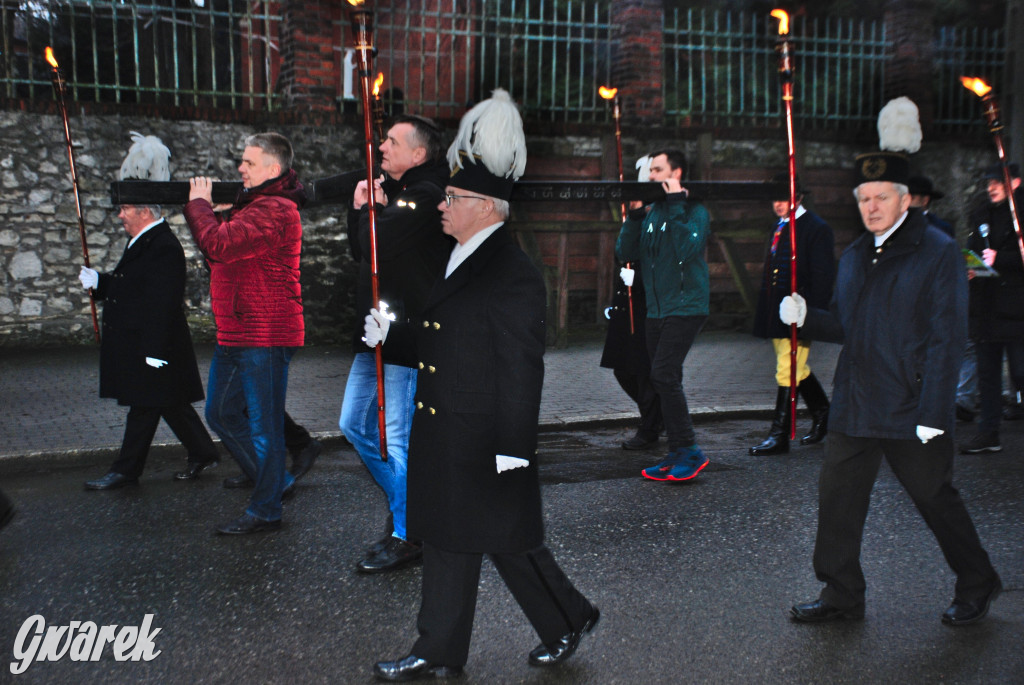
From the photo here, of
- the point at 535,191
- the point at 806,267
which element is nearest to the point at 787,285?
the point at 806,267

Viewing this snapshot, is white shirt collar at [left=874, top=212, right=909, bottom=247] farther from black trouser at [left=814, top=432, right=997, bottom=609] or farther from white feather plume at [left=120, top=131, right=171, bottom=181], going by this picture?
white feather plume at [left=120, top=131, right=171, bottom=181]

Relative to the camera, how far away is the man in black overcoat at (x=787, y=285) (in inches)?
269

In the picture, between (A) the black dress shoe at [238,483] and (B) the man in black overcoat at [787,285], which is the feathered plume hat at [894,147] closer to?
(B) the man in black overcoat at [787,285]

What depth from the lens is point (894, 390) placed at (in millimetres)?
3777

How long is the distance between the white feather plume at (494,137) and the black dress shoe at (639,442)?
415 centimetres

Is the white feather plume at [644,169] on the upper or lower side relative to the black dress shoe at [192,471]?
upper

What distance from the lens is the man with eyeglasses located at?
14.0 ft

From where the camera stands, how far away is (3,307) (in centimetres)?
1127

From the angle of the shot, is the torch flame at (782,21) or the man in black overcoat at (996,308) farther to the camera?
the man in black overcoat at (996,308)

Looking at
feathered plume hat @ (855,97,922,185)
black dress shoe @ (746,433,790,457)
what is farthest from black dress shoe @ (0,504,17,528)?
black dress shoe @ (746,433,790,457)

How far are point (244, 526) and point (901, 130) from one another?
344 cm

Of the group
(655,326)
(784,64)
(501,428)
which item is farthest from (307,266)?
(501,428)

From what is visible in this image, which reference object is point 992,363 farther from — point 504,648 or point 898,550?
point 504,648

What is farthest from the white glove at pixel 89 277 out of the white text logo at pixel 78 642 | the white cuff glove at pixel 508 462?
the white cuff glove at pixel 508 462
